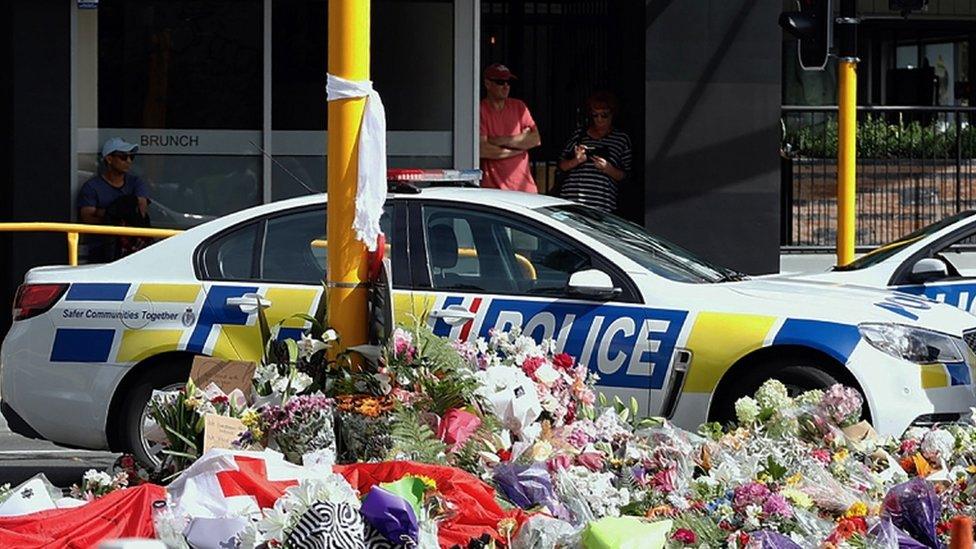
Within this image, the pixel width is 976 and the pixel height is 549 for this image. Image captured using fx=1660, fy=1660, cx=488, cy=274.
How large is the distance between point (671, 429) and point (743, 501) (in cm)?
109

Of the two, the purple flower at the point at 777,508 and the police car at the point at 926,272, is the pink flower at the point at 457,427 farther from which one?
the police car at the point at 926,272

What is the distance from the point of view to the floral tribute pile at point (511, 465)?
4473 mm

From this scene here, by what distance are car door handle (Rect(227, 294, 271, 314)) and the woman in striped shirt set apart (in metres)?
6.06

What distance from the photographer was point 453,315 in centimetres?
848

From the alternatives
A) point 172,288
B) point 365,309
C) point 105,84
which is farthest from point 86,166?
point 365,309

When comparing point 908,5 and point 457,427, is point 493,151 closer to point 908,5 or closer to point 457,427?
point 908,5

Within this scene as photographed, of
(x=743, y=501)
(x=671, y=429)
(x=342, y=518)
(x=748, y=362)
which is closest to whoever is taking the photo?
(x=342, y=518)

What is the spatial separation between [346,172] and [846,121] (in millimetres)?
7099

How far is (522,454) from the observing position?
5.43 metres

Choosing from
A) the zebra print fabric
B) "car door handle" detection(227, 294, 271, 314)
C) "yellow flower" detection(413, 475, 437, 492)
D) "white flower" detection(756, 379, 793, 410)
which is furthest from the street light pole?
the zebra print fabric

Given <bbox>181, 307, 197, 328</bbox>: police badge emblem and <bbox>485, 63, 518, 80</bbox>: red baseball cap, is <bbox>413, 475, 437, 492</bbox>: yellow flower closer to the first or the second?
<bbox>181, 307, 197, 328</bbox>: police badge emblem

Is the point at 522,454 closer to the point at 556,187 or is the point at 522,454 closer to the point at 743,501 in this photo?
the point at 743,501

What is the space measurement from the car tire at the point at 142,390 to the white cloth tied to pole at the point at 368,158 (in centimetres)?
287

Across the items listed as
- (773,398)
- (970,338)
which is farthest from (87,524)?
(970,338)
